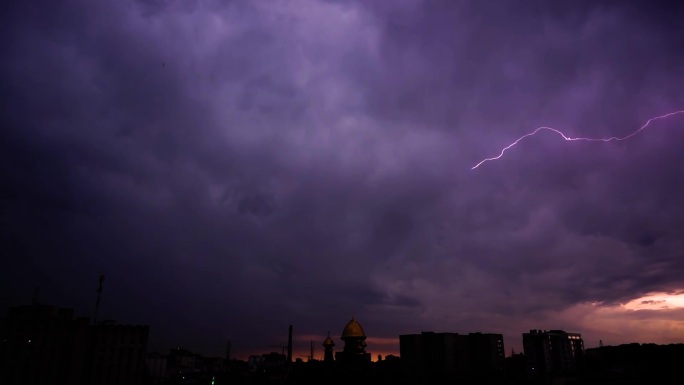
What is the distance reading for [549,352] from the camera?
14088cm

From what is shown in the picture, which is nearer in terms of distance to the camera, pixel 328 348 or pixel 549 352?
pixel 328 348

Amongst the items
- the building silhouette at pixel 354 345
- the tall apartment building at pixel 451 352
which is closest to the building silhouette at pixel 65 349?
the building silhouette at pixel 354 345

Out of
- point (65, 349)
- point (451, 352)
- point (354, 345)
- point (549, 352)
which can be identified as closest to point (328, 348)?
point (354, 345)

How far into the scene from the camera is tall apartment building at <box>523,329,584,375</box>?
138 m

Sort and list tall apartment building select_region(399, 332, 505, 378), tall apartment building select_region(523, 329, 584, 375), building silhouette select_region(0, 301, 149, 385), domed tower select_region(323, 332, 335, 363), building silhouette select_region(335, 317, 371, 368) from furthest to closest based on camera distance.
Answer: tall apartment building select_region(523, 329, 584, 375) < tall apartment building select_region(399, 332, 505, 378) < domed tower select_region(323, 332, 335, 363) < building silhouette select_region(335, 317, 371, 368) < building silhouette select_region(0, 301, 149, 385)

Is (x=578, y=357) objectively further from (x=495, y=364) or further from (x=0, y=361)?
(x=0, y=361)

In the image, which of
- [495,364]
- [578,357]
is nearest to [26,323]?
[495,364]

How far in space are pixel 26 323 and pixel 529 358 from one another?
129 metres

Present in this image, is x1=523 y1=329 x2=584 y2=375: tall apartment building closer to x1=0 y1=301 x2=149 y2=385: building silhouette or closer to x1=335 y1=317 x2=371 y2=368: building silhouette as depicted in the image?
x1=335 y1=317 x2=371 y2=368: building silhouette

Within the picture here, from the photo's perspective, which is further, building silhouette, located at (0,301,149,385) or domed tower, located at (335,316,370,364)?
domed tower, located at (335,316,370,364)

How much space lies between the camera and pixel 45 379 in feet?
252

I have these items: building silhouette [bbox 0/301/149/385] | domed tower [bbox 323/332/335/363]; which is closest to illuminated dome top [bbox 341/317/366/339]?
domed tower [bbox 323/332/335/363]

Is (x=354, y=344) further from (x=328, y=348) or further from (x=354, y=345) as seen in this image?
(x=328, y=348)

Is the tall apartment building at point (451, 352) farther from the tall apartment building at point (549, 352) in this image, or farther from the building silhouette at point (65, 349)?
the building silhouette at point (65, 349)
